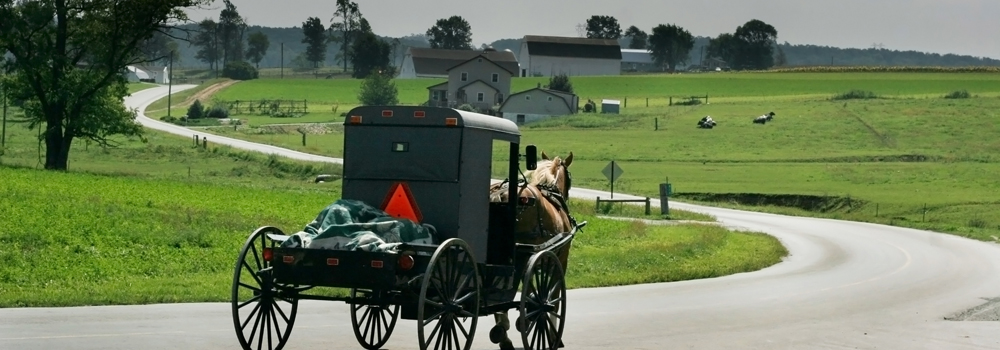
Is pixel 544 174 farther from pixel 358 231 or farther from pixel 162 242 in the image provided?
pixel 162 242

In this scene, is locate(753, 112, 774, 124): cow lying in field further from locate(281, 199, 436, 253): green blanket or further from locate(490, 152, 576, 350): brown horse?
locate(281, 199, 436, 253): green blanket

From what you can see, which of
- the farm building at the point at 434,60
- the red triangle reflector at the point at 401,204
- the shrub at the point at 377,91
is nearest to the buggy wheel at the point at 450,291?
the red triangle reflector at the point at 401,204

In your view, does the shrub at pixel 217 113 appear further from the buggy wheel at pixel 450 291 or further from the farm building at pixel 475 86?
the buggy wheel at pixel 450 291

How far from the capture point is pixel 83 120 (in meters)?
51.5

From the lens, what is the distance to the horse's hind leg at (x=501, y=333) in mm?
12977

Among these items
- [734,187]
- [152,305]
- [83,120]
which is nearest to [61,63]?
[83,120]

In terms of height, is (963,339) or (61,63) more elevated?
(61,63)

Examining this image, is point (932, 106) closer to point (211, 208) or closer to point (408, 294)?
point (211, 208)

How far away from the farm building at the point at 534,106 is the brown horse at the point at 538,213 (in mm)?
92699

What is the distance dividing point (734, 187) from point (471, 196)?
5102 centimetres

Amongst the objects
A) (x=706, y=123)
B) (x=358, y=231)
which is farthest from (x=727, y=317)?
(x=706, y=123)

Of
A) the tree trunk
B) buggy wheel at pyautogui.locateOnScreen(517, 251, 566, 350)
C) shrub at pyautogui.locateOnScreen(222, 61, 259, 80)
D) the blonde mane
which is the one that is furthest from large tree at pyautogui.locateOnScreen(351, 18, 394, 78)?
buggy wheel at pyautogui.locateOnScreen(517, 251, 566, 350)

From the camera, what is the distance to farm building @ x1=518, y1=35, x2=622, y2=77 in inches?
7470

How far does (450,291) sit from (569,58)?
591ft
